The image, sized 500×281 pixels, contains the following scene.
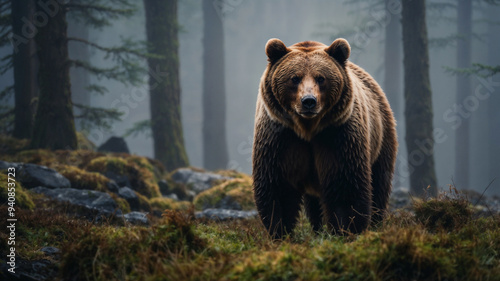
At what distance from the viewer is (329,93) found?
4.29m

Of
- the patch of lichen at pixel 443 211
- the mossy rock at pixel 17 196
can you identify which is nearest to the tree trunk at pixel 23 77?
the mossy rock at pixel 17 196

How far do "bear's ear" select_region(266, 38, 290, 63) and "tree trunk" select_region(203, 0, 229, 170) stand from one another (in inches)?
725

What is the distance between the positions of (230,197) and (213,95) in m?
16.0

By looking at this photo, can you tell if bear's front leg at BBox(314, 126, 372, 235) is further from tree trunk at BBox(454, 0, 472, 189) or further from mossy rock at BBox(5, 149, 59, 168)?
tree trunk at BBox(454, 0, 472, 189)

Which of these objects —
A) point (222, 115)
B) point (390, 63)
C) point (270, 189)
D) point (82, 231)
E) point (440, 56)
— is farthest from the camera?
point (440, 56)

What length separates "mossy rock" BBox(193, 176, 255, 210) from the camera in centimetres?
862

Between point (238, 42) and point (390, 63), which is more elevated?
point (238, 42)

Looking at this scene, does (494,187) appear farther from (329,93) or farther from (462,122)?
(329,93)

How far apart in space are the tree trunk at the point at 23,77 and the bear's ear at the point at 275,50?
8.81 m

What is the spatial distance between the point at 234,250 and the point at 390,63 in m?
24.2

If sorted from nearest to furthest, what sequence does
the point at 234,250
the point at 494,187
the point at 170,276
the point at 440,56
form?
the point at 170,276, the point at 234,250, the point at 494,187, the point at 440,56

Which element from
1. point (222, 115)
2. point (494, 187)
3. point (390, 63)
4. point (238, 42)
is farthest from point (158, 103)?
point (238, 42)

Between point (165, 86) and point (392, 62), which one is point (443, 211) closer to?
point (165, 86)

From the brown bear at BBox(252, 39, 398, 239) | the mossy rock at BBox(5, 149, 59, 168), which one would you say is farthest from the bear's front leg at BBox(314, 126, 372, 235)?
the mossy rock at BBox(5, 149, 59, 168)
